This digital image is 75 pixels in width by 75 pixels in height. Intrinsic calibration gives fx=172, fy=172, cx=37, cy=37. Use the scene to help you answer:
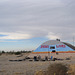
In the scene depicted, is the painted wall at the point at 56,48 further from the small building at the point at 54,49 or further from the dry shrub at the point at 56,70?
the dry shrub at the point at 56,70

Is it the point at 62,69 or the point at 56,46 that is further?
the point at 56,46

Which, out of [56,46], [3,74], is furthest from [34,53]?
[3,74]

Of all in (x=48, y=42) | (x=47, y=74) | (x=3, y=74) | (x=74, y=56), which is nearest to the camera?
(x=47, y=74)

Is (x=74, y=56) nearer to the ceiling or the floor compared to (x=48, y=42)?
nearer to the floor

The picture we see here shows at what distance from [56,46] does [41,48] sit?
4167 mm

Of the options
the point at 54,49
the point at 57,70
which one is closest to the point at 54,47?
the point at 54,49

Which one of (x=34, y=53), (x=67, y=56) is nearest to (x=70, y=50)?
(x=67, y=56)

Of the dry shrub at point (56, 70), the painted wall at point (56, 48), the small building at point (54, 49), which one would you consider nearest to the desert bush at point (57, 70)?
the dry shrub at point (56, 70)

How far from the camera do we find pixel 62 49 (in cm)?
4378

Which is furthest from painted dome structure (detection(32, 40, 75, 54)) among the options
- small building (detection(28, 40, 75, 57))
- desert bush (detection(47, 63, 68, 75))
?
desert bush (detection(47, 63, 68, 75))

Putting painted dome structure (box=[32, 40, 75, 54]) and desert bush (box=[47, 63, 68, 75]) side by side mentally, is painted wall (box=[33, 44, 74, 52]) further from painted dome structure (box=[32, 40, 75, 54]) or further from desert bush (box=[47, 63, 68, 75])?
desert bush (box=[47, 63, 68, 75])

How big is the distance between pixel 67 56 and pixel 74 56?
183 cm

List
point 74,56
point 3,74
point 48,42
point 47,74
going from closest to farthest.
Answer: point 47,74 < point 3,74 < point 74,56 < point 48,42

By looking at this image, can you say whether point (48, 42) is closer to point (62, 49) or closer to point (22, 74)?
point (62, 49)
